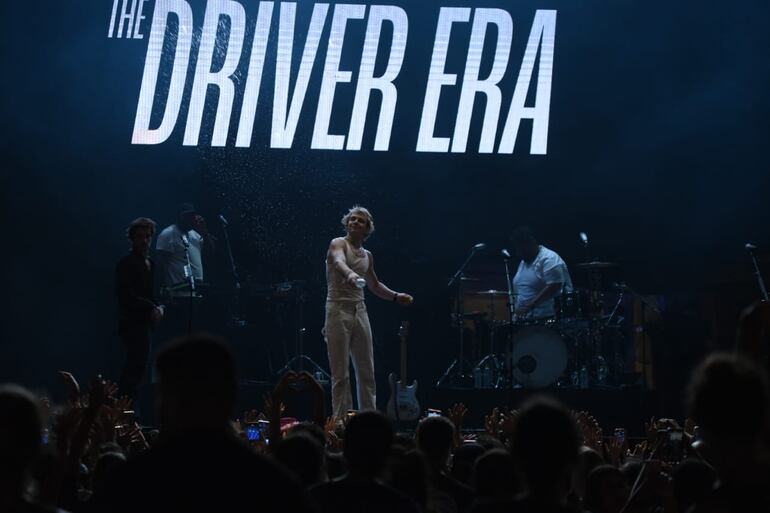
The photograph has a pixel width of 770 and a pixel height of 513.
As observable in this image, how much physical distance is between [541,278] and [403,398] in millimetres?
2336

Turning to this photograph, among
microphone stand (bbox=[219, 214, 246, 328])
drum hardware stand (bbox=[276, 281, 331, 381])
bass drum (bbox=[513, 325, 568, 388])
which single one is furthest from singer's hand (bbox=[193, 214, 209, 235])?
bass drum (bbox=[513, 325, 568, 388])

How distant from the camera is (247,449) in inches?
82.4

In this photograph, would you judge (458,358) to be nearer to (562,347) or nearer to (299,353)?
(562,347)

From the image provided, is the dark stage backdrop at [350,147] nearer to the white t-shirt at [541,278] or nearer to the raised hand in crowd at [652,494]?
the white t-shirt at [541,278]

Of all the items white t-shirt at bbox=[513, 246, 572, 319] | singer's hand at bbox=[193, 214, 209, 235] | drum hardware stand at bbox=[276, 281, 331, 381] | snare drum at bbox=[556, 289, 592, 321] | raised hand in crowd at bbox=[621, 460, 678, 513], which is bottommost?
raised hand in crowd at bbox=[621, 460, 678, 513]

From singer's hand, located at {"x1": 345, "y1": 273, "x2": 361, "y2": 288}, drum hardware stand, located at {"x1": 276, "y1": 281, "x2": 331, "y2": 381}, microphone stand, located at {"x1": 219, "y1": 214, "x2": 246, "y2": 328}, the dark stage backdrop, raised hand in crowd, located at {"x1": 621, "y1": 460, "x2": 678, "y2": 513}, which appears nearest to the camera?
raised hand in crowd, located at {"x1": 621, "y1": 460, "x2": 678, "y2": 513}

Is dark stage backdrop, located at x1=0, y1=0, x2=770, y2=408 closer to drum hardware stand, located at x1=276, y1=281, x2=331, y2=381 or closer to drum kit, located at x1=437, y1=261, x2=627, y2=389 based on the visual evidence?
drum hardware stand, located at x1=276, y1=281, x2=331, y2=381

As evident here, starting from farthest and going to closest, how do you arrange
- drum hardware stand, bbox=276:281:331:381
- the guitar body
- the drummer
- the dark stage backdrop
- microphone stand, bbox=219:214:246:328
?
the dark stage backdrop
microphone stand, bbox=219:214:246:328
drum hardware stand, bbox=276:281:331:381
the drummer
the guitar body

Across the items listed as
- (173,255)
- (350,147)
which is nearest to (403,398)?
(173,255)

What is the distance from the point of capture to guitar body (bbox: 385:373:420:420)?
40.7ft

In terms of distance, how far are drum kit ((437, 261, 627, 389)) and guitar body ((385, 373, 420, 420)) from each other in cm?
102

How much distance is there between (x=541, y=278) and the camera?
13305 mm

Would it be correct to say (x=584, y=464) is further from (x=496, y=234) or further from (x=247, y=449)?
(x=496, y=234)

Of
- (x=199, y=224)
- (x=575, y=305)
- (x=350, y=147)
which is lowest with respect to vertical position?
(x=575, y=305)
